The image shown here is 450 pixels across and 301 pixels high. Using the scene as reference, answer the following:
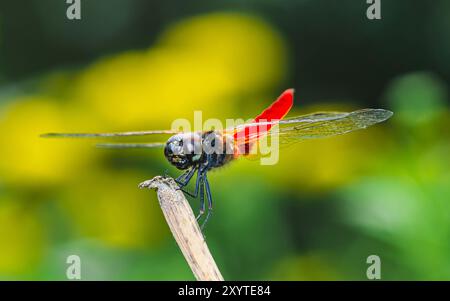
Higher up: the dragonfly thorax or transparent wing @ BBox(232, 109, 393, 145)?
transparent wing @ BBox(232, 109, 393, 145)

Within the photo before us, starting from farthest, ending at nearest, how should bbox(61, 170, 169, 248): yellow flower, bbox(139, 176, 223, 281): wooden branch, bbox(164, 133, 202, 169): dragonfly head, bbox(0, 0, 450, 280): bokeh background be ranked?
bbox(61, 170, 169, 248): yellow flower
bbox(0, 0, 450, 280): bokeh background
bbox(164, 133, 202, 169): dragonfly head
bbox(139, 176, 223, 281): wooden branch

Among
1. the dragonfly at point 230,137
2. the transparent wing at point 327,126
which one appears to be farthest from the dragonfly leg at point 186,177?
the transparent wing at point 327,126

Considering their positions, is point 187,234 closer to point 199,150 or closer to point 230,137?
point 199,150

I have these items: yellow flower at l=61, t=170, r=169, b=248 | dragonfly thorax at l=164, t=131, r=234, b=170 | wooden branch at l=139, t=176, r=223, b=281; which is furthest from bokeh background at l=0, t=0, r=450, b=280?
wooden branch at l=139, t=176, r=223, b=281

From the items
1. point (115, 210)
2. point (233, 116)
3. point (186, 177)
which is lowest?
point (115, 210)

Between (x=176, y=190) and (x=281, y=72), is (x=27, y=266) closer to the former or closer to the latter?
(x=176, y=190)

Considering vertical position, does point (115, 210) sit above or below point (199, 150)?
below

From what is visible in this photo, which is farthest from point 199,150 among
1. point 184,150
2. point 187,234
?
point 187,234

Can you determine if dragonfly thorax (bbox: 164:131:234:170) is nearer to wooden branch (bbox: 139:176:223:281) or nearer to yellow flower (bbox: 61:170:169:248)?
wooden branch (bbox: 139:176:223:281)
